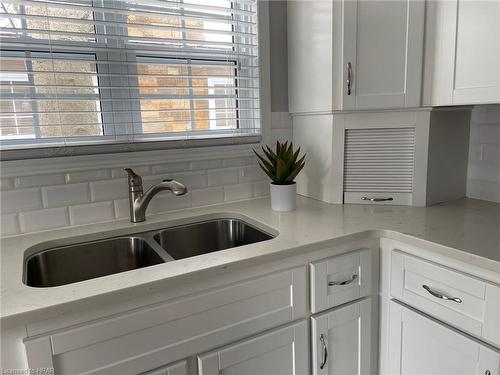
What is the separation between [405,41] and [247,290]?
1.18 meters

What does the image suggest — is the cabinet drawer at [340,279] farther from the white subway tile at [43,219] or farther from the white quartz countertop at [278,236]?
the white subway tile at [43,219]

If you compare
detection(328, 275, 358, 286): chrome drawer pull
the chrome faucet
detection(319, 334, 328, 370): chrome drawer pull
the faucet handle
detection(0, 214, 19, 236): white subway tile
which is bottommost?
detection(319, 334, 328, 370): chrome drawer pull

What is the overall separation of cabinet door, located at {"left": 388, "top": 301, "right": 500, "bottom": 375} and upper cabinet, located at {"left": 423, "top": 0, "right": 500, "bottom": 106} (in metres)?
0.82

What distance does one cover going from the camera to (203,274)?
105cm

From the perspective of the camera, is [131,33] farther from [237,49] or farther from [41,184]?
[41,184]

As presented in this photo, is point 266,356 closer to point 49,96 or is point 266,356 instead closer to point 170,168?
point 170,168

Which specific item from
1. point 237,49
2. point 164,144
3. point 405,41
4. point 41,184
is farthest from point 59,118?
point 405,41

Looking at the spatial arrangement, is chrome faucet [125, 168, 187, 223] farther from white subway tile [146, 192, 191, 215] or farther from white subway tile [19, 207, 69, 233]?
white subway tile [19, 207, 69, 233]

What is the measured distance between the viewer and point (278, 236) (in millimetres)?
1304

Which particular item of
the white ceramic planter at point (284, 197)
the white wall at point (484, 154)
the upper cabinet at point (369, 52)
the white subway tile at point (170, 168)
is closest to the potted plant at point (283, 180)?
the white ceramic planter at point (284, 197)

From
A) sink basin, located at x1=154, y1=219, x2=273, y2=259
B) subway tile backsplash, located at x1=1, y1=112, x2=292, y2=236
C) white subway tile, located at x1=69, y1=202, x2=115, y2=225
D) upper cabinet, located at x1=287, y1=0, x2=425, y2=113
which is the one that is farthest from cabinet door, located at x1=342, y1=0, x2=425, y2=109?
white subway tile, located at x1=69, y1=202, x2=115, y2=225

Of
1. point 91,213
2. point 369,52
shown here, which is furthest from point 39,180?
point 369,52

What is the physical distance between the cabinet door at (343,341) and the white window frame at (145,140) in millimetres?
897

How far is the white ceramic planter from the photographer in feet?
5.30
